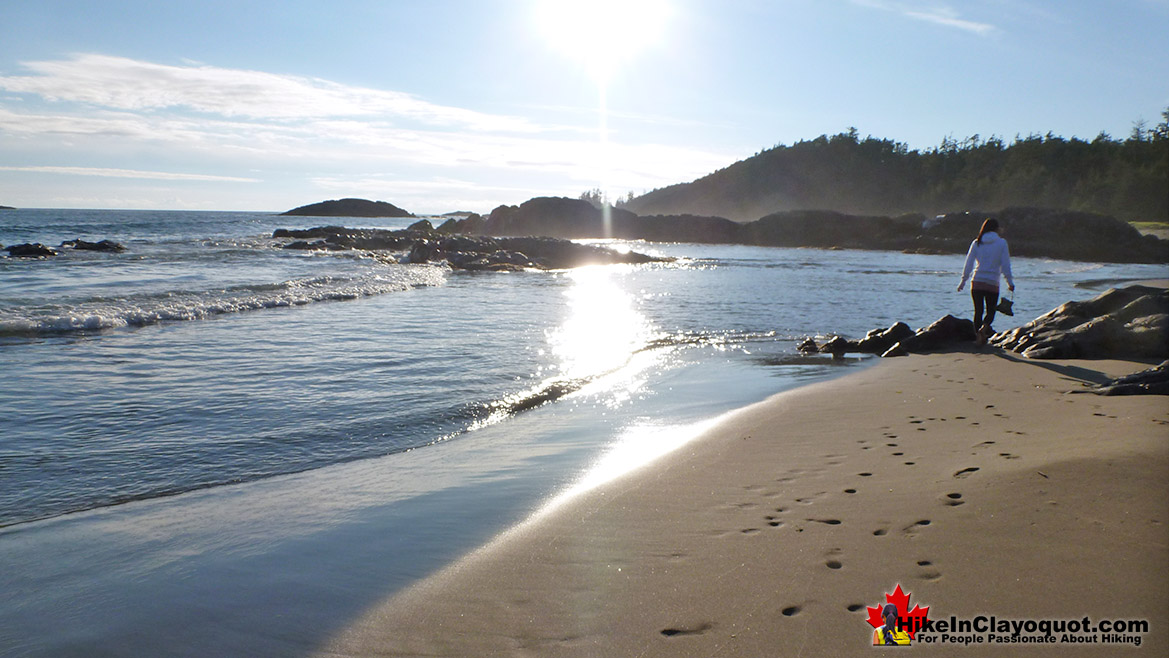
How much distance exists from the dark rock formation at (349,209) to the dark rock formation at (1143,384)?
499ft

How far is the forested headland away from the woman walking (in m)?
65.6

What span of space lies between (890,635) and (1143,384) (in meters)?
4.88

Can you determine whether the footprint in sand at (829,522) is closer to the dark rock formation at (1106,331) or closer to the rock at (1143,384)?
the rock at (1143,384)

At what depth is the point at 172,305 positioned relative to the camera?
Result: 12219 millimetres

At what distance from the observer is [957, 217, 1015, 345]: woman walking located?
382 inches

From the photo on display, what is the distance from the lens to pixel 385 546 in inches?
133

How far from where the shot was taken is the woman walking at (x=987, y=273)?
970 cm

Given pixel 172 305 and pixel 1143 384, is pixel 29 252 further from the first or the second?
pixel 1143 384

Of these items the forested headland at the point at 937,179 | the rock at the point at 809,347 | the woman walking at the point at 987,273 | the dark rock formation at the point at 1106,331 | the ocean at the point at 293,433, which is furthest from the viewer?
the forested headland at the point at 937,179

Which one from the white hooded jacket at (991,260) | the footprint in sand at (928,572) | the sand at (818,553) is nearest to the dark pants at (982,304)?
the white hooded jacket at (991,260)

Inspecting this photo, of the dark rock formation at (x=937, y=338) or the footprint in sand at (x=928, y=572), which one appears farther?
the dark rock formation at (x=937, y=338)

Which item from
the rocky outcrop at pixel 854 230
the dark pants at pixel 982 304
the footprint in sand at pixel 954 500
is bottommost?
the footprint in sand at pixel 954 500

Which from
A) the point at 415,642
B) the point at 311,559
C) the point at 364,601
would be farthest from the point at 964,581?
the point at 311,559

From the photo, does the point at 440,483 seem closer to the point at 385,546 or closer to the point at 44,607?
the point at 385,546
